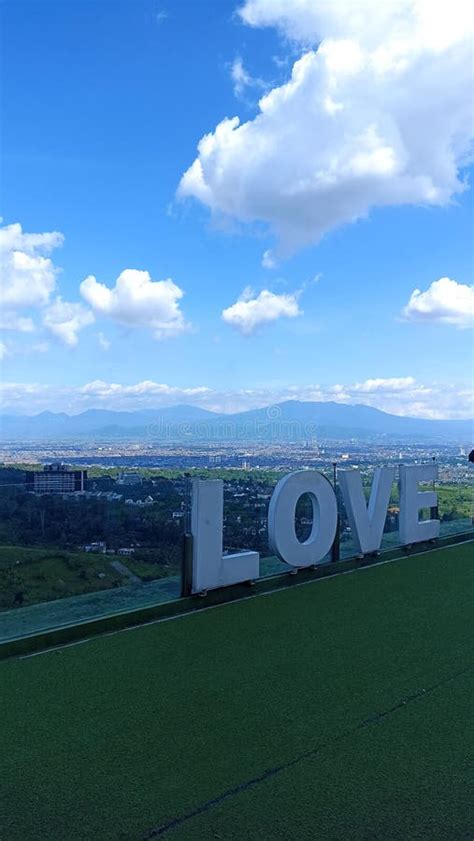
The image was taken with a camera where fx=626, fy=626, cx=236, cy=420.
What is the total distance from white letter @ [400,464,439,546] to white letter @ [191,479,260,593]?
10.7 ft

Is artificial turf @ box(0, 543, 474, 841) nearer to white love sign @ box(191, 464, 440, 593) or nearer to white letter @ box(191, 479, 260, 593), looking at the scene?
white letter @ box(191, 479, 260, 593)

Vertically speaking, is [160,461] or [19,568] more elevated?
[160,461]

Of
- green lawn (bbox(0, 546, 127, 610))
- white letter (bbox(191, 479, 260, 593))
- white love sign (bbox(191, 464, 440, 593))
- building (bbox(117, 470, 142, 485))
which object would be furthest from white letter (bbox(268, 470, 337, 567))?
green lawn (bbox(0, 546, 127, 610))

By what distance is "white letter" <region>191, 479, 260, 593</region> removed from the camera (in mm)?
5957

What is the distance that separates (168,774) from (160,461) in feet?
14.4

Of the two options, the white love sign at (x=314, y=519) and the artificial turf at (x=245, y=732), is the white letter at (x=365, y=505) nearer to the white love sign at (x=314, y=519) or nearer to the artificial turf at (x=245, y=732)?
the white love sign at (x=314, y=519)

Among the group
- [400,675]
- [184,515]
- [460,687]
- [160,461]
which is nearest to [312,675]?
[400,675]

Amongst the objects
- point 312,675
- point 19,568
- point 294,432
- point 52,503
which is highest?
point 294,432

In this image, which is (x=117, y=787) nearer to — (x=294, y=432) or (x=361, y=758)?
(x=361, y=758)

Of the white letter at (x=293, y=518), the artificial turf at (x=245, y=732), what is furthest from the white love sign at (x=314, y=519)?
the artificial turf at (x=245, y=732)

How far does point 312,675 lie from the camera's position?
4.08m

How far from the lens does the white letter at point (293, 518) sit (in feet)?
21.8

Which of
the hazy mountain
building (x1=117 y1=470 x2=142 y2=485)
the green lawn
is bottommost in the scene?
the green lawn

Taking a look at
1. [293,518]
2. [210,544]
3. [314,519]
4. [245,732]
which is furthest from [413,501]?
[245,732]
